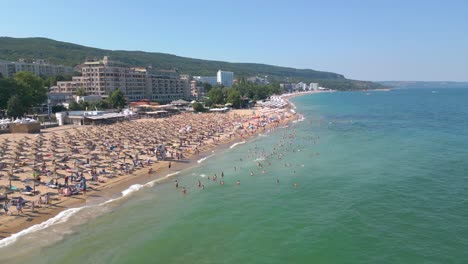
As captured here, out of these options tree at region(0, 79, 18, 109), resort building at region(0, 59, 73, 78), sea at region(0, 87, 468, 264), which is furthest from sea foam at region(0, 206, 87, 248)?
resort building at region(0, 59, 73, 78)

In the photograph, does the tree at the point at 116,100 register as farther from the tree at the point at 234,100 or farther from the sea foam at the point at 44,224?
the sea foam at the point at 44,224

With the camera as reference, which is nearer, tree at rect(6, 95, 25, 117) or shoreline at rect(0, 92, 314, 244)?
shoreline at rect(0, 92, 314, 244)

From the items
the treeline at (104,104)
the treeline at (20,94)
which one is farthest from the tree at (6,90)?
the treeline at (104,104)

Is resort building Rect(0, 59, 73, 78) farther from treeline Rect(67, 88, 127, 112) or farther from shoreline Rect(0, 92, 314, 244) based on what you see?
shoreline Rect(0, 92, 314, 244)

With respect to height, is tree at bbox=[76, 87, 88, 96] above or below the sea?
above

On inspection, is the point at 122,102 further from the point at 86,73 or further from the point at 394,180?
the point at 394,180

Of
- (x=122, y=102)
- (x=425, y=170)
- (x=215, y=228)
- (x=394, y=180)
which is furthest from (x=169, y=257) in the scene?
(x=122, y=102)
